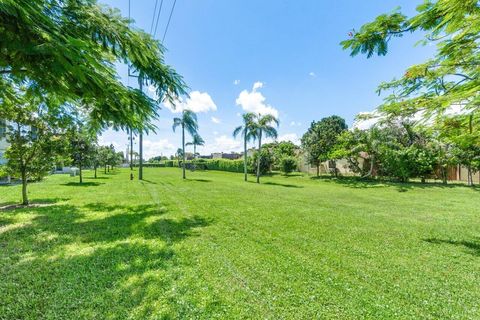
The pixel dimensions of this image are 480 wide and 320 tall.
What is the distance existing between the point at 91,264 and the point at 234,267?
8.19ft

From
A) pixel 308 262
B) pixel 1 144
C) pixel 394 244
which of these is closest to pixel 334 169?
pixel 394 244

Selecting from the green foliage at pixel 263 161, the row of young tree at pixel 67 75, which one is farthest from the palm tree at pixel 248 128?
the row of young tree at pixel 67 75

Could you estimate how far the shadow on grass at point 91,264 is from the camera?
2.87 m

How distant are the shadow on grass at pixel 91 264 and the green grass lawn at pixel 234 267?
19mm

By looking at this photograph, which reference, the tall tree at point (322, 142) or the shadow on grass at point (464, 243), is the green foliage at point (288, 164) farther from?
the shadow on grass at point (464, 243)

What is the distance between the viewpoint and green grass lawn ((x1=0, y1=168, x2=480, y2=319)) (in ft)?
9.39

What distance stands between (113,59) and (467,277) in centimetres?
877

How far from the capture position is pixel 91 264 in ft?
13.1

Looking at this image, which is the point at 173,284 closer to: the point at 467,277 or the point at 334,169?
the point at 467,277

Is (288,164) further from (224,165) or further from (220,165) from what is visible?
(220,165)

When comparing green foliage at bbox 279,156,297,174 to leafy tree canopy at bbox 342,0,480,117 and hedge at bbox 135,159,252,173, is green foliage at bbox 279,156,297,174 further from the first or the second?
leafy tree canopy at bbox 342,0,480,117

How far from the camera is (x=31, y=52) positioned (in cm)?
276

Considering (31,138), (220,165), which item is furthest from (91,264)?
(220,165)

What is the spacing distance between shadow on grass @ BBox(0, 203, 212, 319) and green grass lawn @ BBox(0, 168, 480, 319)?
19mm
